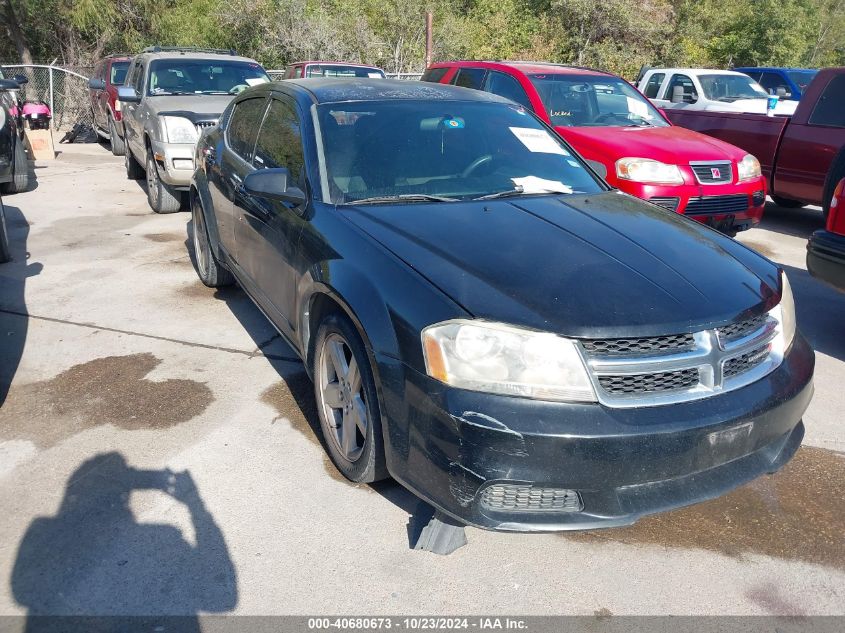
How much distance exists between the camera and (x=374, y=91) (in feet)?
14.1

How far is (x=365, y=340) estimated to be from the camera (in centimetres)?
294

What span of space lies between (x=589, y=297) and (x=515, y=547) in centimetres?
105

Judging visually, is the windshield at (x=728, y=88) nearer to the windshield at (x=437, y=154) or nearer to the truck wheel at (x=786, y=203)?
the truck wheel at (x=786, y=203)

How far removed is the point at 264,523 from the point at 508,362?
1306 mm

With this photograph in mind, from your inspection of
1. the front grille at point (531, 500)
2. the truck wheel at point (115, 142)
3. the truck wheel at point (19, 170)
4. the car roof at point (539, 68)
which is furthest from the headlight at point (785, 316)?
the truck wheel at point (115, 142)

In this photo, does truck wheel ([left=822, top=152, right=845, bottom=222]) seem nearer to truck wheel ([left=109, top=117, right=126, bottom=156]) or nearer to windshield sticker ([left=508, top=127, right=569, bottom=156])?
windshield sticker ([left=508, top=127, right=569, bottom=156])

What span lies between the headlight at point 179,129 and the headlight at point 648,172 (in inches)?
176

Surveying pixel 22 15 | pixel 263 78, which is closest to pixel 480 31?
pixel 22 15

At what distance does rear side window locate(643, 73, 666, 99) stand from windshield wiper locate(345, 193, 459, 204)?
1047 cm

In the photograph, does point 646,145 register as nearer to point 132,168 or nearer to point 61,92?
point 132,168

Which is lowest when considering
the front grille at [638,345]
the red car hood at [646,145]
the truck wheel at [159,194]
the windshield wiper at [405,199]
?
the truck wheel at [159,194]

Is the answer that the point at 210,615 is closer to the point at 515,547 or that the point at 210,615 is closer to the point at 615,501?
the point at 515,547

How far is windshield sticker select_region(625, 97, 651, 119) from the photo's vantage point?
8.43 metres

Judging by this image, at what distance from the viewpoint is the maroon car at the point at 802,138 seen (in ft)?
27.0
